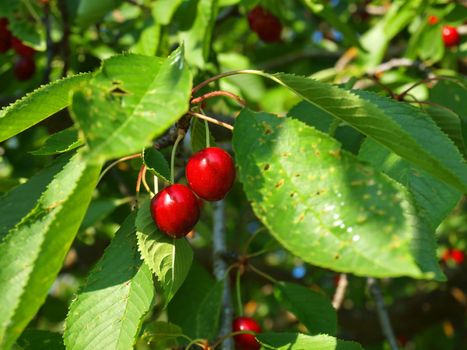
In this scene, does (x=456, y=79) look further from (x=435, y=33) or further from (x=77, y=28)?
(x=77, y=28)

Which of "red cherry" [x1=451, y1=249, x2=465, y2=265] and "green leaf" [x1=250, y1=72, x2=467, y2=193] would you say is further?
"red cherry" [x1=451, y1=249, x2=465, y2=265]

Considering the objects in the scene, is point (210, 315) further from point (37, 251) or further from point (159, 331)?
point (37, 251)

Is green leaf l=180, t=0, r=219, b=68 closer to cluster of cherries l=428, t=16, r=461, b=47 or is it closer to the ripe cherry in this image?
the ripe cherry

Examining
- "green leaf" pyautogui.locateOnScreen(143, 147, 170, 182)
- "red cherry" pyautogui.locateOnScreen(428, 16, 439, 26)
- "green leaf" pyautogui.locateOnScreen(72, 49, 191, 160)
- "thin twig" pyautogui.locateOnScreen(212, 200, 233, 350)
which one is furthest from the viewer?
"red cherry" pyautogui.locateOnScreen(428, 16, 439, 26)

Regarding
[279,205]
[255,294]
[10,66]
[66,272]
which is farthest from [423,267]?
[255,294]

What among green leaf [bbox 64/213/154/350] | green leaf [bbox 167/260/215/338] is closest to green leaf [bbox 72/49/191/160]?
green leaf [bbox 64/213/154/350]

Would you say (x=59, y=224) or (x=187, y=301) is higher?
(x=59, y=224)

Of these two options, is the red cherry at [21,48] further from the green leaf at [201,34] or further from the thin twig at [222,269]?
the thin twig at [222,269]
